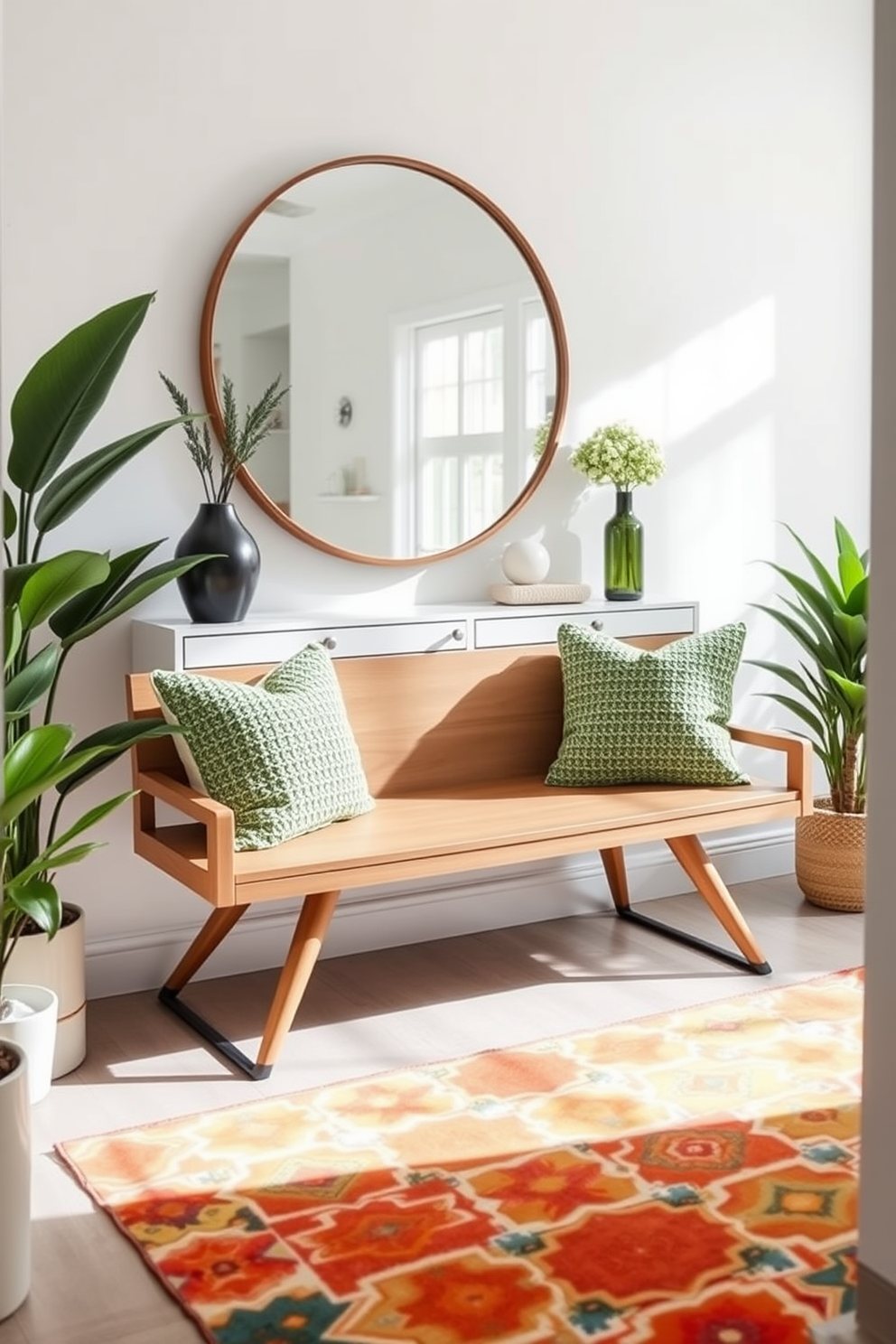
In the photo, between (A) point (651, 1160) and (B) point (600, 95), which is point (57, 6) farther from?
(A) point (651, 1160)

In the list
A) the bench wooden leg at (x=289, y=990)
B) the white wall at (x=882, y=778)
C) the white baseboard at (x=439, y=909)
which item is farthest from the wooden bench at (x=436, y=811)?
the white wall at (x=882, y=778)

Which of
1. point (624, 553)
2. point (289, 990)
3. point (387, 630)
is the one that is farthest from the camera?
point (624, 553)

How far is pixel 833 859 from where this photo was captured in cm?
402

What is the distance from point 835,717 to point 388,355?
5.25 ft

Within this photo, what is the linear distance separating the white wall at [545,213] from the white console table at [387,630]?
172 mm

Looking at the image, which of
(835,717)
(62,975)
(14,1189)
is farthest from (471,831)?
(835,717)

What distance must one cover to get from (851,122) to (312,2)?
1814 mm

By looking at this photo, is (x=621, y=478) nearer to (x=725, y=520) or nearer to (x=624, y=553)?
(x=624, y=553)

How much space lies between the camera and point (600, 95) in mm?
3885

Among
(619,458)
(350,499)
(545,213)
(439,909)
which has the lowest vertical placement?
(439,909)

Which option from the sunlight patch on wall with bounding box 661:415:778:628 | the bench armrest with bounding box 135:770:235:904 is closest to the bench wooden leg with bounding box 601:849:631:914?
the sunlight patch on wall with bounding box 661:415:778:628

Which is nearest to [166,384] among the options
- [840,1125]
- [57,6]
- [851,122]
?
[57,6]

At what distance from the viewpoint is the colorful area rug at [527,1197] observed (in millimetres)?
2062

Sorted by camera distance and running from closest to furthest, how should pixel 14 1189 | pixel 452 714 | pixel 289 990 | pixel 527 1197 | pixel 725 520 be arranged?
pixel 14 1189 < pixel 527 1197 < pixel 289 990 < pixel 452 714 < pixel 725 520
